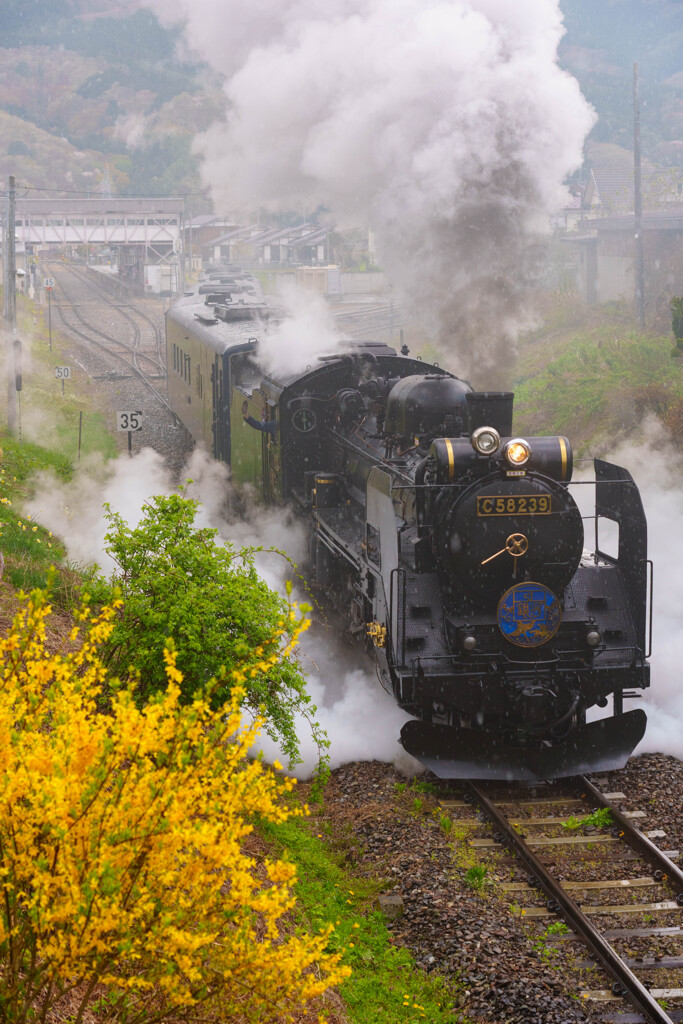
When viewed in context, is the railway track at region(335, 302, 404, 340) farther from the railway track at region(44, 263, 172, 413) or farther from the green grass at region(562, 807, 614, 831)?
the green grass at region(562, 807, 614, 831)

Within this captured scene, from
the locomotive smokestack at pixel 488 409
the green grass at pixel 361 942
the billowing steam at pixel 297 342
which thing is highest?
the billowing steam at pixel 297 342

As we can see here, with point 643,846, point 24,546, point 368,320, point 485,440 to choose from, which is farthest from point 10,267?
point 368,320

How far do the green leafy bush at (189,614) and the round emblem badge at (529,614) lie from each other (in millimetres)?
1634

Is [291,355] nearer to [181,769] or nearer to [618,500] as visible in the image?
[618,500]

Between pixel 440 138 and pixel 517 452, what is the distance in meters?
7.12

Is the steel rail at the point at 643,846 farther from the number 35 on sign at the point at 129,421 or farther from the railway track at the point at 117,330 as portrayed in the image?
the railway track at the point at 117,330

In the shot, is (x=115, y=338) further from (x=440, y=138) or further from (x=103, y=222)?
(x=440, y=138)

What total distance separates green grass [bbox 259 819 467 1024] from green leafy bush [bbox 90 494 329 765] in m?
0.66

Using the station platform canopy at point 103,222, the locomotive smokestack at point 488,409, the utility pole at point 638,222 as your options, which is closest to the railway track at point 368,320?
the utility pole at point 638,222

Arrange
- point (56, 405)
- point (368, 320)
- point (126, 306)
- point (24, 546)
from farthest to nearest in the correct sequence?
point (126, 306) → point (368, 320) → point (56, 405) → point (24, 546)

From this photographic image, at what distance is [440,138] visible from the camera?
13.3 m

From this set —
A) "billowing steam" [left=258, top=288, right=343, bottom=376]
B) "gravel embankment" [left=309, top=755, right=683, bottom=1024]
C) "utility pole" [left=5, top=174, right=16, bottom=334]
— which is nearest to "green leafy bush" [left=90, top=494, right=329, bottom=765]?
"gravel embankment" [left=309, top=755, right=683, bottom=1024]

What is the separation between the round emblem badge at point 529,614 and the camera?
7.70 metres

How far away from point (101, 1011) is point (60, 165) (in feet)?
268
